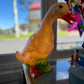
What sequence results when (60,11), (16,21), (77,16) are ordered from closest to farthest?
1. (60,11)
2. (77,16)
3. (16,21)

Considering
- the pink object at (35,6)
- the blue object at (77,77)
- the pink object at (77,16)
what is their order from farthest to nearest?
the pink object at (35,6) < the pink object at (77,16) < the blue object at (77,77)

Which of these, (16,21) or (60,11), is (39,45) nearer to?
(60,11)

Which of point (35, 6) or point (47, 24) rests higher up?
point (35, 6)

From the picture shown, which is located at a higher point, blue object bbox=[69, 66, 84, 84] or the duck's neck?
the duck's neck

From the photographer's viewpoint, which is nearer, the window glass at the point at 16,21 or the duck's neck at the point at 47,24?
the duck's neck at the point at 47,24

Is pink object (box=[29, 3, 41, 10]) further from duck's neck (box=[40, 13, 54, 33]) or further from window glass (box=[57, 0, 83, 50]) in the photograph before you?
duck's neck (box=[40, 13, 54, 33])

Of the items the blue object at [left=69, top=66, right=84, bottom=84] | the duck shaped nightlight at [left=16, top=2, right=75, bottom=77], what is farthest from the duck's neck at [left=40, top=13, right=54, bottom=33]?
the blue object at [left=69, top=66, right=84, bottom=84]

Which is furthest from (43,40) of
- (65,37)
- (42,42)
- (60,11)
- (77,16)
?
(65,37)

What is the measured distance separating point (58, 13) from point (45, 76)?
340 millimetres

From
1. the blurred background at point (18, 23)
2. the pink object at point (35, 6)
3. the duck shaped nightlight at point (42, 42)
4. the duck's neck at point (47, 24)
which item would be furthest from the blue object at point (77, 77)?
the pink object at point (35, 6)

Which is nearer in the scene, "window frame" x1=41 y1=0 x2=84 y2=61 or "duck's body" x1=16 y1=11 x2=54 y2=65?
"duck's body" x1=16 y1=11 x2=54 y2=65

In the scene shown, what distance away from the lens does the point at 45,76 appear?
51 centimetres

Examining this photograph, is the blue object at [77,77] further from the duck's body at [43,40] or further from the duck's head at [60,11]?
the duck's head at [60,11]

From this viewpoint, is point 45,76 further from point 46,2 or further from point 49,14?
point 46,2
